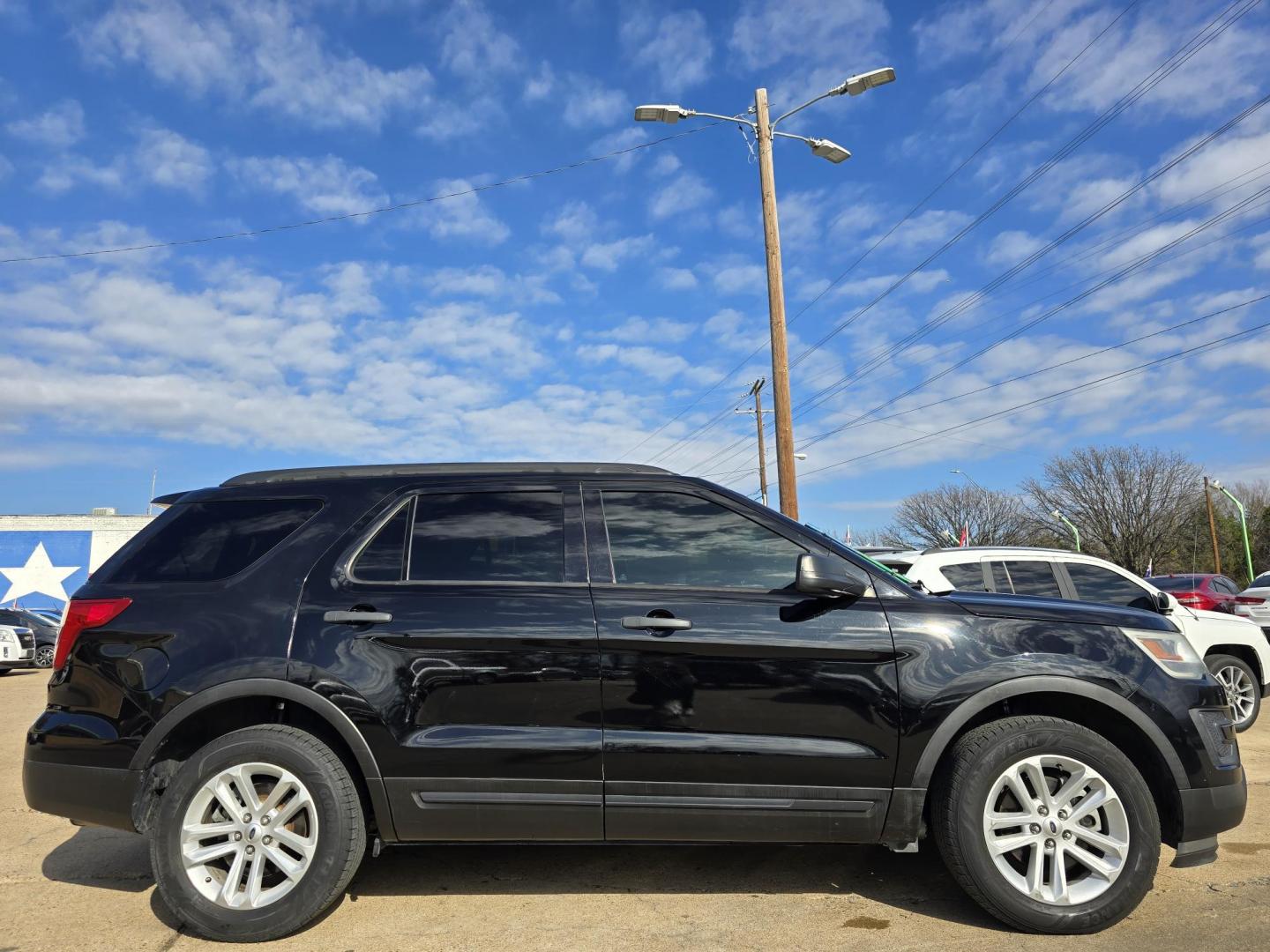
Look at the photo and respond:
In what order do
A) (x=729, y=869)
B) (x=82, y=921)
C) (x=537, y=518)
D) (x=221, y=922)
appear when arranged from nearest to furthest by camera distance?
(x=221, y=922) < (x=82, y=921) < (x=537, y=518) < (x=729, y=869)

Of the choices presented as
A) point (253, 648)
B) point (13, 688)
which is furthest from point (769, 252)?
point (13, 688)

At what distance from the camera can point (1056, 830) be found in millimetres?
3371

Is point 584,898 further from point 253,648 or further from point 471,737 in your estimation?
point 253,648

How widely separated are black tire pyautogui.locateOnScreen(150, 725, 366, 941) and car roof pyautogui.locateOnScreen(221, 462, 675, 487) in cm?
116

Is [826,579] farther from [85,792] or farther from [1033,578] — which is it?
[1033,578]

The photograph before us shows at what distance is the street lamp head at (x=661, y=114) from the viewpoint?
12125 mm

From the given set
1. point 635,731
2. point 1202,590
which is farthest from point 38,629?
point 1202,590

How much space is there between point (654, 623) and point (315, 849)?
1.58m

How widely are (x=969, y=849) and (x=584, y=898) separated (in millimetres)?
1604

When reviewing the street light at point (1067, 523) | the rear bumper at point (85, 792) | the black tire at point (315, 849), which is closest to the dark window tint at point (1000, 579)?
the black tire at point (315, 849)

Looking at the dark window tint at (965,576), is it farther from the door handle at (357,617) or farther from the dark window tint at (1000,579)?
the door handle at (357,617)

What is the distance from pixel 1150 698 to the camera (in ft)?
11.4

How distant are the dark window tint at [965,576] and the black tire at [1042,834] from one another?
13.2 ft

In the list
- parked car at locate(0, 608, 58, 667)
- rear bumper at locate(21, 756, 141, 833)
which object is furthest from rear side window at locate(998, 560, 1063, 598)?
parked car at locate(0, 608, 58, 667)
